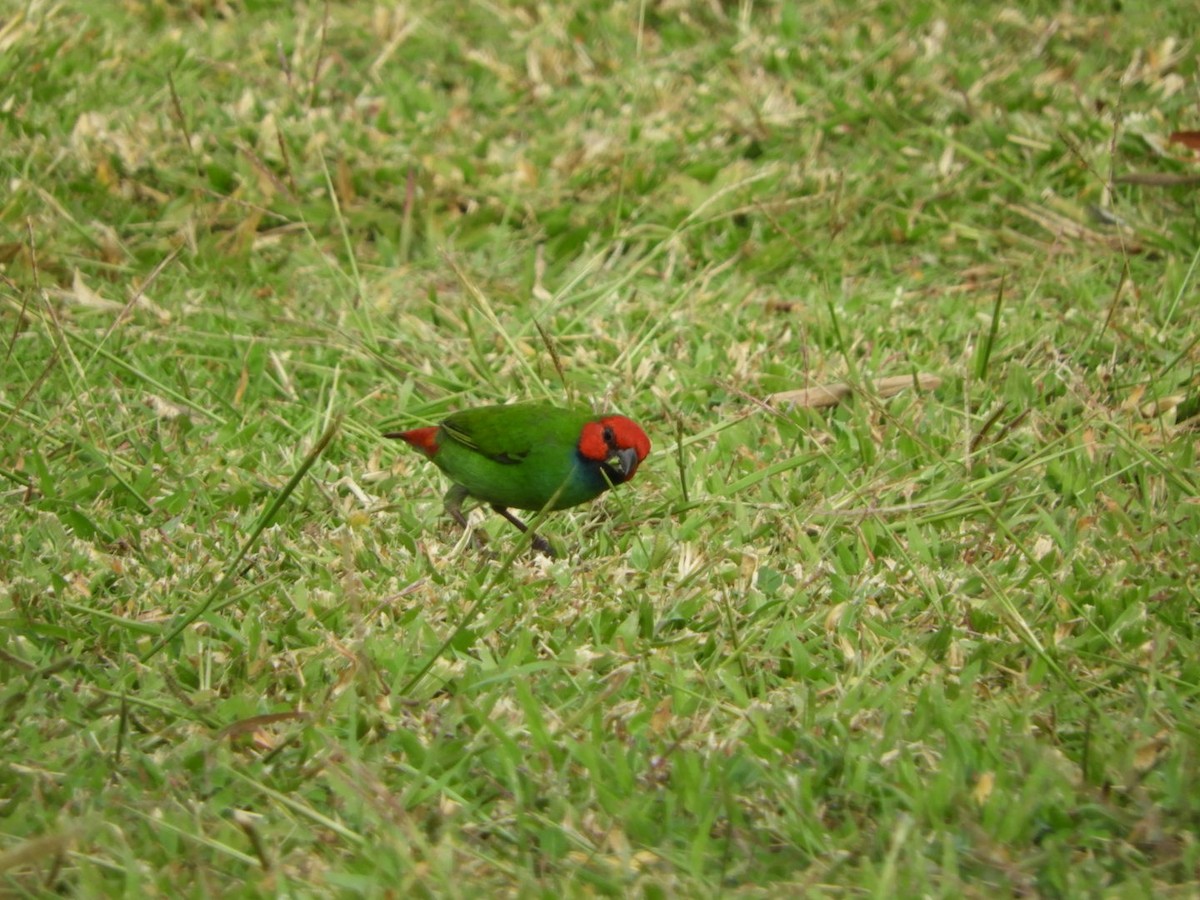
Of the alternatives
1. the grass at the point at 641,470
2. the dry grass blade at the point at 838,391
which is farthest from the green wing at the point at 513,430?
the dry grass blade at the point at 838,391

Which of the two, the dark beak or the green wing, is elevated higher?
the green wing

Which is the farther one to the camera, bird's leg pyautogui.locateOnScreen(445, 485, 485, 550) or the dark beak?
bird's leg pyautogui.locateOnScreen(445, 485, 485, 550)

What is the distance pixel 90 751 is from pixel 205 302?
2.64m

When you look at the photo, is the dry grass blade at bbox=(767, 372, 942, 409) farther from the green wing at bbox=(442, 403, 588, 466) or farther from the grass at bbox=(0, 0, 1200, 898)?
the green wing at bbox=(442, 403, 588, 466)

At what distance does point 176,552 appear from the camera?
3.86 m

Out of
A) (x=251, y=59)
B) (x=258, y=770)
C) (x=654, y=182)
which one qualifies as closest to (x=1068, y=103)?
(x=654, y=182)

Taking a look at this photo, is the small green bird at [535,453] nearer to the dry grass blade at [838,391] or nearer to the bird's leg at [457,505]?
the bird's leg at [457,505]

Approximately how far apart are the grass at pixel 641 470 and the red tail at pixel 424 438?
175mm

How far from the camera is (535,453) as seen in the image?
3957 millimetres

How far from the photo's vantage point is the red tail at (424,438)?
420 centimetres

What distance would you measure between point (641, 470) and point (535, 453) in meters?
0.54

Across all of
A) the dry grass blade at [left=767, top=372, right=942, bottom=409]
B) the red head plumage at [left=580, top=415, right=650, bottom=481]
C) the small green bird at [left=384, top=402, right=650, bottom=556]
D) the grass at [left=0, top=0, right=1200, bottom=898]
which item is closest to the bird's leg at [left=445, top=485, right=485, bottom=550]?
the small green bird at [left=384, top=402, right=650, bottom=556]

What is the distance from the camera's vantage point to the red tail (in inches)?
165

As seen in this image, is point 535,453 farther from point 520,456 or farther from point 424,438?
point 424,438
